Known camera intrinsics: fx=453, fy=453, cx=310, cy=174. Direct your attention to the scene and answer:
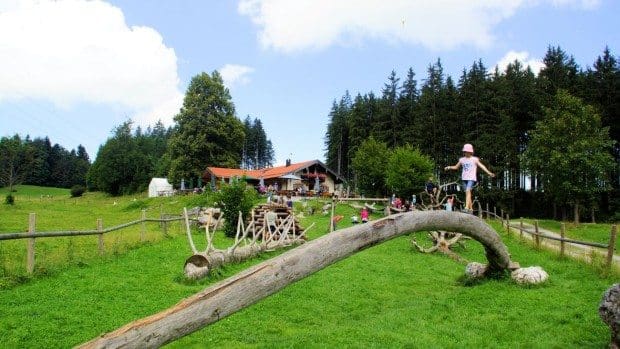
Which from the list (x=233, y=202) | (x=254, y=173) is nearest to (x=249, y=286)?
(x=233, y=202)

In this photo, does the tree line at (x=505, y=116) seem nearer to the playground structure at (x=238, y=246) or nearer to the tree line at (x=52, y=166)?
the playground structure at (x=238, y=246)

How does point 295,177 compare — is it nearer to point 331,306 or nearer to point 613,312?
point 331,306

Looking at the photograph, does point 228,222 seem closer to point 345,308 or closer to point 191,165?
point 345,308

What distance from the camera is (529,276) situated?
9461 millimetres

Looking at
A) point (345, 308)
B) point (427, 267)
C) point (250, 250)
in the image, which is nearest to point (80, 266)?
point (250, 250)

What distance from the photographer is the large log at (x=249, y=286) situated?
3689mm

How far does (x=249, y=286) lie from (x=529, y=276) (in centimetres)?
734

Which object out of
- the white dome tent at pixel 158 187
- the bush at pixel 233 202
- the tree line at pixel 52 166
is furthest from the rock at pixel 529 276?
the tree line at pixel 52 166

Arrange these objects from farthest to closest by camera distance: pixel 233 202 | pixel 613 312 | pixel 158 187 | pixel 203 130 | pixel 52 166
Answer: pixel 52 166, pixel 158 187, pixel 203 130, pixel 233 202, pixel 613 312

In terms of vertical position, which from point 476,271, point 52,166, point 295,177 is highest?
point 52,166

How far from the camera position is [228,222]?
69.7 ft

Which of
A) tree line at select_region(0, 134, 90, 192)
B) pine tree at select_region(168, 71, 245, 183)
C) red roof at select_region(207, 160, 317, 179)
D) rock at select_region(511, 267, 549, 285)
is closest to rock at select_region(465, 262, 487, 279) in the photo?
rock at select_region(511, 267, 549, 285)

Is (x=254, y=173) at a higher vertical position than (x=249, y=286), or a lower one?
higher

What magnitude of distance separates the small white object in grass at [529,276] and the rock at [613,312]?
12.4 feet
